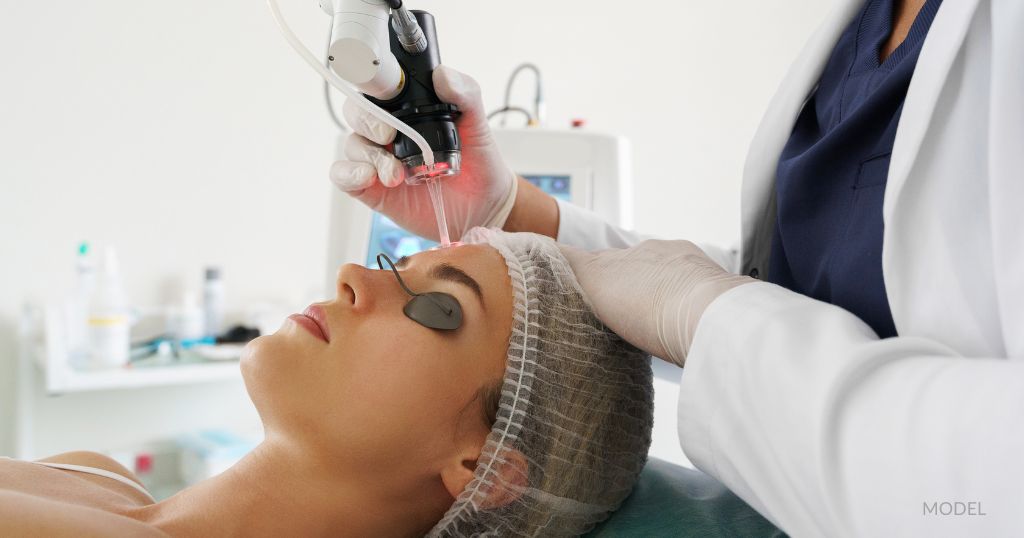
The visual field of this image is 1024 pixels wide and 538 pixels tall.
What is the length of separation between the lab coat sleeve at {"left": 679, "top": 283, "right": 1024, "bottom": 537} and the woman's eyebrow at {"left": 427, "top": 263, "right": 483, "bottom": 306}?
0.40 m

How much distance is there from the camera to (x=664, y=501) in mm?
1214

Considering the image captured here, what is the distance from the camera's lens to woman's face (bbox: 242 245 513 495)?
1.05 m

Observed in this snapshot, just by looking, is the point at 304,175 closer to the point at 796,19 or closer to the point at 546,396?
the point at 546,396

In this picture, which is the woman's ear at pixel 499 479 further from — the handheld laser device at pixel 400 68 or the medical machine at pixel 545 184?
the medical machine at pixel 545 184

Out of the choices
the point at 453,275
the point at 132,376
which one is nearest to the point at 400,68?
the point at 453,275

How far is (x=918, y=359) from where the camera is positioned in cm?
69

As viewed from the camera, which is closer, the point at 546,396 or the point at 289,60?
the point at 546,396

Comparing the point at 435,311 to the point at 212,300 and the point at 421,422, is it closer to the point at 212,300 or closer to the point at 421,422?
the point at 421,422

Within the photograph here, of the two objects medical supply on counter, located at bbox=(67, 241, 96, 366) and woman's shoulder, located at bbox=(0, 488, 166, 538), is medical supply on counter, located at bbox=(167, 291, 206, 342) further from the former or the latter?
woman's shoulder, located at bbox=(0, 488, 166, 538)

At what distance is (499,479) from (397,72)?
60 centimetres

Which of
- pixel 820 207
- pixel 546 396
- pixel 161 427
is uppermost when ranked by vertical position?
pixel 820 207

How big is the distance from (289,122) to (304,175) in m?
0.19

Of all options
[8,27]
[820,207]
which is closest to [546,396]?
[820,207]

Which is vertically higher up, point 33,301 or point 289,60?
point 289,60
